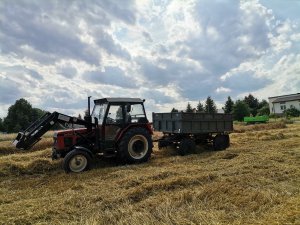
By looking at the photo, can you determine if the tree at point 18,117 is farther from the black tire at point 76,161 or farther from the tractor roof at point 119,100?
the black tire at point 76,161

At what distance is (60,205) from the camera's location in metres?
6.61

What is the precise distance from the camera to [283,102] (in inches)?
2972

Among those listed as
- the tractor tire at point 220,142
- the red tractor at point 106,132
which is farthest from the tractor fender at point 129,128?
the tractor tire at point 220,142

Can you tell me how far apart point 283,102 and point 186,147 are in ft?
223

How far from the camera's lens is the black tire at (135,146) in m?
11.6

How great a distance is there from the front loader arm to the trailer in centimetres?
470

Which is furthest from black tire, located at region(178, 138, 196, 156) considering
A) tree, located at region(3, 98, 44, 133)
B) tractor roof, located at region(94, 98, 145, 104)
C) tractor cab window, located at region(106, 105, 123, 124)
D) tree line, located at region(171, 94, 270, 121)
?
tree, located at region(3, 98, 44, 133)

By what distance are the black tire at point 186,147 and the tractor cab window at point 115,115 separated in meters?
3.38

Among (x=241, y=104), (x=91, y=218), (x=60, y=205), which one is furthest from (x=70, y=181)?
(x=241, y=104)

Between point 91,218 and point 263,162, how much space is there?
22.3 feet

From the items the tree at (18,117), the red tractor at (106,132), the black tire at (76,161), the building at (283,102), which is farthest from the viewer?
the tree at (18,117)

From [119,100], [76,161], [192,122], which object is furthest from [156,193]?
[192,122]

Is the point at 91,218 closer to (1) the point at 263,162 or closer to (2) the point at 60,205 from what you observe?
(2) the point at 60,205

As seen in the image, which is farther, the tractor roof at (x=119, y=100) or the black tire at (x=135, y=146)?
the tractor roof at (x=119, y=100)
